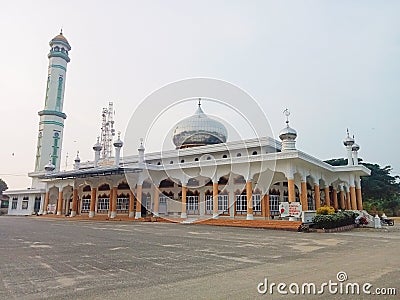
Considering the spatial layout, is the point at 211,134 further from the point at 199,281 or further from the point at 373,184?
the point at 199,281

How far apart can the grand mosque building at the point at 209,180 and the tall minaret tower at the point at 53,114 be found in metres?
7.19

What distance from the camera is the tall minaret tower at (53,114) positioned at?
42188 millimetres

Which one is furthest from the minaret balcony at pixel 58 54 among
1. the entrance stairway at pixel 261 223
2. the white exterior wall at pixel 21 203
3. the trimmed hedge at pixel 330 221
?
the trimmed hedge at pixel 330 221

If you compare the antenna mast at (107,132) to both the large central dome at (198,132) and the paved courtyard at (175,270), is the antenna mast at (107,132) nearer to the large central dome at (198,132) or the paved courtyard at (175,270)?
the large central dome at (198,132)

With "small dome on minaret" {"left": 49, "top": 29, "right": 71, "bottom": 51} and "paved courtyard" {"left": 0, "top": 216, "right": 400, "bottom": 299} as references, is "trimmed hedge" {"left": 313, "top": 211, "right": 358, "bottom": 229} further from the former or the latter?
"small dome on minaret" {"left": 49, "top": 29, "right": 71, "bottom": 51}

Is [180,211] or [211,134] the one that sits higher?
[211,134]

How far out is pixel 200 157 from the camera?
1119 inches

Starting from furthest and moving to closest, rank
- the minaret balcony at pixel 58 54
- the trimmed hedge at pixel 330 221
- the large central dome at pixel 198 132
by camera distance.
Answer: the minaret balcony at pixel 58 54
the large central dome at pixel 198 132
the trimmed hedge at pixel 330 221

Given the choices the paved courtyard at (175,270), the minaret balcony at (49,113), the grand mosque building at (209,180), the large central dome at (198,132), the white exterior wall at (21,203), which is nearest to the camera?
the paved courtyard at (175,270)

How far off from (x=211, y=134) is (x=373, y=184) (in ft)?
69.2

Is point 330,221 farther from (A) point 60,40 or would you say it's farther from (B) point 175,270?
(A) point 60,40

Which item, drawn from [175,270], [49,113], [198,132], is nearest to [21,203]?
[49,113]

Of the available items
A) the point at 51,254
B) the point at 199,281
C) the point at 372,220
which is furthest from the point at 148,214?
the point at 199,281

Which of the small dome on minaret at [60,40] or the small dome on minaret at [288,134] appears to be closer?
the small dome on minaret at [288,134]
